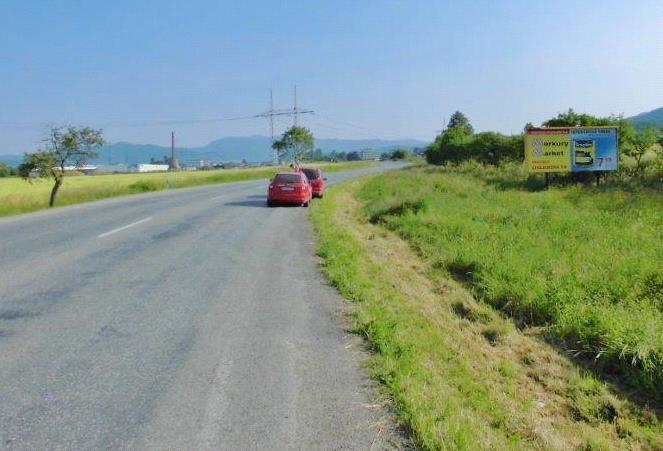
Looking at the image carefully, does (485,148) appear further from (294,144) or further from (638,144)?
(294,144)

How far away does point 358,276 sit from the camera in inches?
342

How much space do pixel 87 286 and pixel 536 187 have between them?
69.8 ft

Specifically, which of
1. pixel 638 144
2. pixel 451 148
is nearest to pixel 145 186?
pixel 638 144

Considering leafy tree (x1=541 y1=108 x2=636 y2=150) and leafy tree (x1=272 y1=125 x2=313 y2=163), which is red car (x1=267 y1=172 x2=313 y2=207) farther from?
leafy tree (x1=272 y1=125 x2=313 y2=163)

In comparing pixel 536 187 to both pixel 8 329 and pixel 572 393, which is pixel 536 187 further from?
pixel 8 329

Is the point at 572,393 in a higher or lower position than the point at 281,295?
lower

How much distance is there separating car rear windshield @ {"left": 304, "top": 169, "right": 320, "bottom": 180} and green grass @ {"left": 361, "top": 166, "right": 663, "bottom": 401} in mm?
9667

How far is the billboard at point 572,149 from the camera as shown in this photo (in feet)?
79.7

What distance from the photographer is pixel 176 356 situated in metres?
4.99

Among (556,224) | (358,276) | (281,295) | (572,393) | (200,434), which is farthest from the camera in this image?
(556,224)

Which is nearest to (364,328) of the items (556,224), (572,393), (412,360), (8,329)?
(412,360)

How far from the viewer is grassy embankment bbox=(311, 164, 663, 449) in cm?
439

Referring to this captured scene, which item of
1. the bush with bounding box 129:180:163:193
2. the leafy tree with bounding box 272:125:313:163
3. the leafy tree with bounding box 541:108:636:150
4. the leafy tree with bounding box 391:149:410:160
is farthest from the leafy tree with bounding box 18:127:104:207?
the leafy tree with bounding box 391:149:410:160

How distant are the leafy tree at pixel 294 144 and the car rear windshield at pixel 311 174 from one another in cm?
6196
